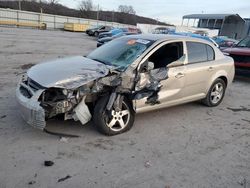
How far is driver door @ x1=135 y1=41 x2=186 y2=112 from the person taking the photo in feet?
15.2

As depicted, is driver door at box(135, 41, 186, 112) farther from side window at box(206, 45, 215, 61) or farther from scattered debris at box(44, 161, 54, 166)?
scattered debris at box(44, 161, 54, 166)

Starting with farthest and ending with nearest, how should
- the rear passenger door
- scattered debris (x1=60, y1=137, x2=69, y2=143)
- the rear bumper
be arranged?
the rear passenger door
scattered debris (x1=60, y1=137, x2=69, y2=143)
the rear bumper

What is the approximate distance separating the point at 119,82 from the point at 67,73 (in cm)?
84

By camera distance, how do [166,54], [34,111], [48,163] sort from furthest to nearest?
[166,54], [34,111], [48,163]

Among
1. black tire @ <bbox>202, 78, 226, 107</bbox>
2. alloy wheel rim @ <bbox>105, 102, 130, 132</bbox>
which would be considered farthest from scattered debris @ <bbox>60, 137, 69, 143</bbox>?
black tire @ <bbox>202, 78, 226, 107</bbox>

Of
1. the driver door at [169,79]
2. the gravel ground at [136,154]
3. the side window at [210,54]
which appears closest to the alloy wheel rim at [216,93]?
the side window at [210,54]

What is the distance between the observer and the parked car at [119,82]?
380 cm

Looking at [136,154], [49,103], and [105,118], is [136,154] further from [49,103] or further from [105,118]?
[49,103]

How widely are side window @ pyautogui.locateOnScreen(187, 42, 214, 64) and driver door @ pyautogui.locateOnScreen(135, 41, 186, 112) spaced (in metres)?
0.22

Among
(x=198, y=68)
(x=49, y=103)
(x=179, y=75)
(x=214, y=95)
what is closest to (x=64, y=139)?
(x=49, y=103)

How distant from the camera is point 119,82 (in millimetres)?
4133

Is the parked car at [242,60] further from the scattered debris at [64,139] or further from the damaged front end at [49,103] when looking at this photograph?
the scattered debris at [64,139]

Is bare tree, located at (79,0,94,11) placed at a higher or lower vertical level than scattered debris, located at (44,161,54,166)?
higher

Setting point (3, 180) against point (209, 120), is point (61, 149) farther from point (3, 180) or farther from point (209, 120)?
point (209, 120)
